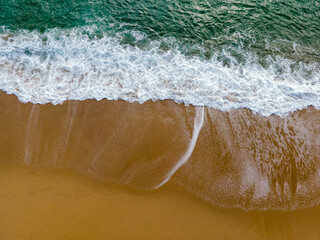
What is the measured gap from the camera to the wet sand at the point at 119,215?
463 cm

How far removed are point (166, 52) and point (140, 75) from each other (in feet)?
4.67

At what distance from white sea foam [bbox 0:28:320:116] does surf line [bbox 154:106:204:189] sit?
1.19ft

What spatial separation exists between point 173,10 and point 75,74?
15.3 ft

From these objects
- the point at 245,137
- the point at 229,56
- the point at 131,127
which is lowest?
the point at 131,127

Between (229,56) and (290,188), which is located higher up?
(229,56)

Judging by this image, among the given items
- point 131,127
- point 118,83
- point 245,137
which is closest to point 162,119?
point 131,127

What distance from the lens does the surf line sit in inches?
209

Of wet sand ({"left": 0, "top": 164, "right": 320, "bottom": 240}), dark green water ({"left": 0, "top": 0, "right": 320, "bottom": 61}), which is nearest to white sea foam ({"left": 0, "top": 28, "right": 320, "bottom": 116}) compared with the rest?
dark green water ({"left": 0, "top": 0, "right": 320, "bottom": 61})

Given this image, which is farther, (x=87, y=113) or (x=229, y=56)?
(x=229, y=56)

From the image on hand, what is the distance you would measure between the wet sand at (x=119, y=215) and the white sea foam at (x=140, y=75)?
245 centimetres

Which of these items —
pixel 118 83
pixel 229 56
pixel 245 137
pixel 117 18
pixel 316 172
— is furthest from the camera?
pixel 117 18

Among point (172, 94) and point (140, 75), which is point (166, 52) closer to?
point (140, 75)

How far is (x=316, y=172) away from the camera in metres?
5.46

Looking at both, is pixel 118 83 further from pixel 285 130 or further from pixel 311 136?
pixel 311 136
